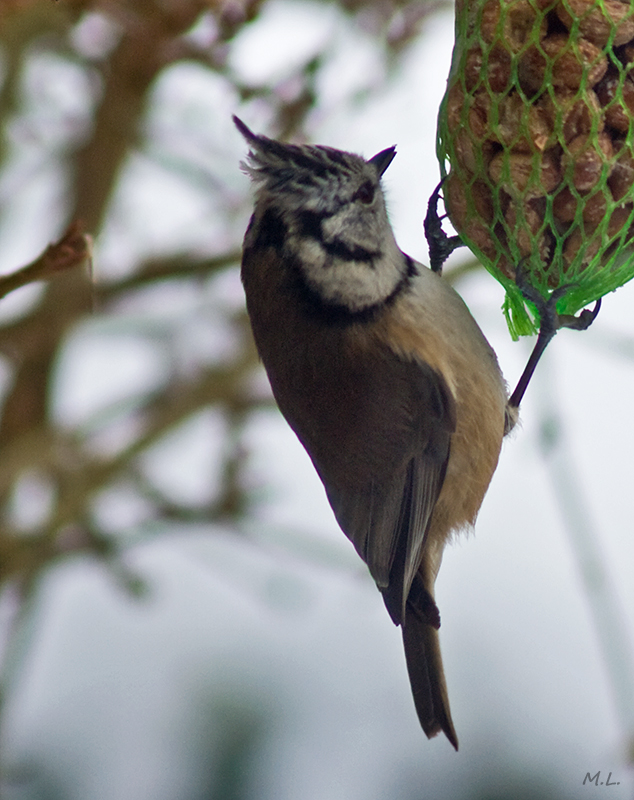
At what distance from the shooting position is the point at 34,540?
3318mm

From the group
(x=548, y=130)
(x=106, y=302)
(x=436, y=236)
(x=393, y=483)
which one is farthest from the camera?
(x=106, y=302)

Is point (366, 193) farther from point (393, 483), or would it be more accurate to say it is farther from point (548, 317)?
point (393, 483)

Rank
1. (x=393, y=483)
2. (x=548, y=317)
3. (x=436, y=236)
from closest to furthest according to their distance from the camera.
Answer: (x=548, y=317) → (x=436, y=236) → (x=393, y=483)

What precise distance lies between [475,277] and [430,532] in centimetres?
97

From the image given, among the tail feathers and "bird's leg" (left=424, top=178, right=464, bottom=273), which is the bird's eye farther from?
the tail feathers

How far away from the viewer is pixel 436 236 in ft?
7.08

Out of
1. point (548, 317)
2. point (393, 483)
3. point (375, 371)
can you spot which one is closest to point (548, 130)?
point (548, 317)

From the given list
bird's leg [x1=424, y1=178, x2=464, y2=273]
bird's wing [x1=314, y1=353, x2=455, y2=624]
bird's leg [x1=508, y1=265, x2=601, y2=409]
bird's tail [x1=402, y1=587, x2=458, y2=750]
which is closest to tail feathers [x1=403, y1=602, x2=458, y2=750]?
bird's tail [x1=402, y1=587, x2=458, y2=750]

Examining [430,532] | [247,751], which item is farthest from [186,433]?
[430,532]

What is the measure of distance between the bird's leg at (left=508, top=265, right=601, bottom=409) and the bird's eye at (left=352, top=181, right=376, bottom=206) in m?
0.35

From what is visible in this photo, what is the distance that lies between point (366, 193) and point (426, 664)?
109 cm

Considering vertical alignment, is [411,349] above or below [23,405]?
below

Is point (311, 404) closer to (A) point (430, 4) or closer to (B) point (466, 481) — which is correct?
(B) point (466, 481)

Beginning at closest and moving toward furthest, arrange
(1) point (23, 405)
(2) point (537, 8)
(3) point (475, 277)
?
(2) point (537, 8)
(3) point (475, 277)
(1) point (23, 405)
